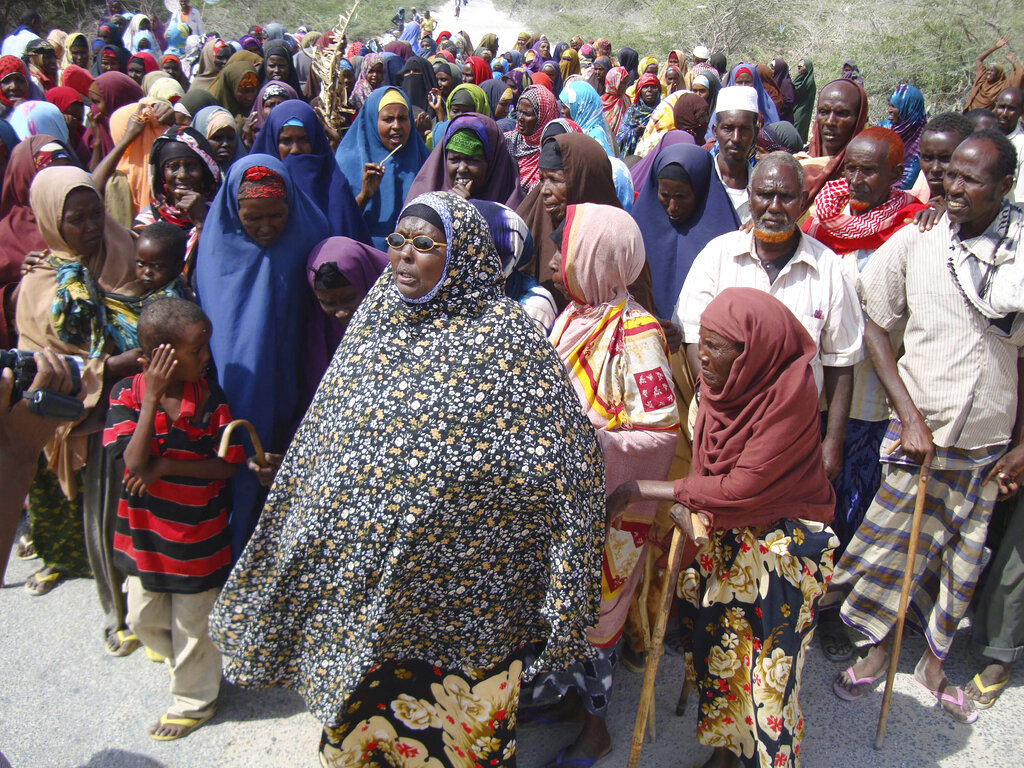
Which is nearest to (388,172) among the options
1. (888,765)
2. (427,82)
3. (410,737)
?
(410,737)

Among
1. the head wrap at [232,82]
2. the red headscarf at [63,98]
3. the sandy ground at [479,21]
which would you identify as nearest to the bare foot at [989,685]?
the head wrap at [232,82]

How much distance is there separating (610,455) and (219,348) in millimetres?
1639

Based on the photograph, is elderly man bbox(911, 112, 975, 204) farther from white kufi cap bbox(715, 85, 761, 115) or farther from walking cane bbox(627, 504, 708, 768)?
walking cane bbox(627, 504, 708, 768)

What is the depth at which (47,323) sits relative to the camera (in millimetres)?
3297

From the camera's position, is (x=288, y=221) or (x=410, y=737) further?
(x=288, y=221)

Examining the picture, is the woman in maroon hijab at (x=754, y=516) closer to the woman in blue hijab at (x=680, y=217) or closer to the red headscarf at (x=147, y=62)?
the woman in blue hijab at (x=680, y=217)

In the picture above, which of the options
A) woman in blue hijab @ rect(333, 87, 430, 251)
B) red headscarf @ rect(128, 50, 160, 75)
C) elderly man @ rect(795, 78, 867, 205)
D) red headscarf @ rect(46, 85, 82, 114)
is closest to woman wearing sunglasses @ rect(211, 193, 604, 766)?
woman in blue hijab @ rect(333, 87, 430, 251)

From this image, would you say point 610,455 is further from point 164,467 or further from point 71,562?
point 71,562

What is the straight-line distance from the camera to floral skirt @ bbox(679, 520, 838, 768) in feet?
8.41

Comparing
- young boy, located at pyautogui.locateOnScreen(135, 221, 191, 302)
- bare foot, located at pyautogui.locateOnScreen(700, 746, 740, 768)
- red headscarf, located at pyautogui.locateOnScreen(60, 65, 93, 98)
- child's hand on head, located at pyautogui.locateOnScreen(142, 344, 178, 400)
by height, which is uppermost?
red headscarf, located at pyautogui.locateOnScreen(60, 65, 93, 98)

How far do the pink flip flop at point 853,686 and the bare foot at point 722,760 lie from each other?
76cm

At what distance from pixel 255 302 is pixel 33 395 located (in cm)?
147

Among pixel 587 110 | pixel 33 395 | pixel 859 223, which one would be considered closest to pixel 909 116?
pixel 587 110

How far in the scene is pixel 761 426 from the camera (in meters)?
2.40
